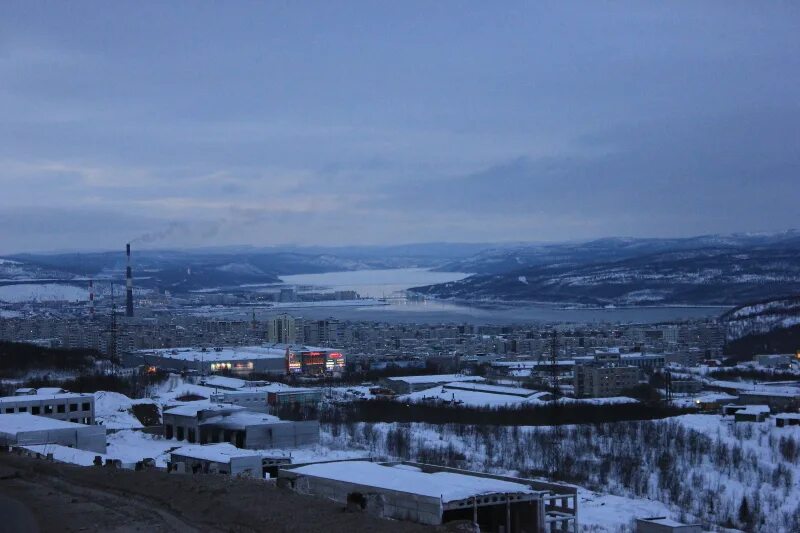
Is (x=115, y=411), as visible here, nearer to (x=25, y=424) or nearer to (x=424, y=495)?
(x=25, y=424)

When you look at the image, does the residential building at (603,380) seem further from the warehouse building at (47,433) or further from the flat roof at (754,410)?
the warehouse building at (47,433)

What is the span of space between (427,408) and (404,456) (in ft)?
11.5

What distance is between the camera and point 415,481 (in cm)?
347

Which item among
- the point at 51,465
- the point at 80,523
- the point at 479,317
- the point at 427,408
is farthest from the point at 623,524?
the point at 479,317

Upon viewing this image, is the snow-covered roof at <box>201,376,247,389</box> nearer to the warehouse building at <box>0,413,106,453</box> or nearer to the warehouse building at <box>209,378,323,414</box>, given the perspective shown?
the warehouse building at <box>209,378,323,414</box>

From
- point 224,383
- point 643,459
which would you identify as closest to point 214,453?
point 643,459

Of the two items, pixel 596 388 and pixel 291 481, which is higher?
pixel 291 481

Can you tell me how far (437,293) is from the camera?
1793 inches

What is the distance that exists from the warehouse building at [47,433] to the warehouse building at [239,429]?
115 cm

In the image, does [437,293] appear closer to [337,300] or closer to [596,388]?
[337,300]

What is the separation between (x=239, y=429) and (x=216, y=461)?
2.09 m

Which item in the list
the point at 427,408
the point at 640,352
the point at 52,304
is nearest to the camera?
the point at 427,408

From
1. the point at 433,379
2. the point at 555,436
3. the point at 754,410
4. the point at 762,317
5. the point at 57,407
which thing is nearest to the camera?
the point at 57,407

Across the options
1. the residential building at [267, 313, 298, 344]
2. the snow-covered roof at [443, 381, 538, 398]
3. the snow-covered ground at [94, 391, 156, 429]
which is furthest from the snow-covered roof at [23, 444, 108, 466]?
the residential building at [267, 313, 298, 344]
